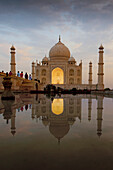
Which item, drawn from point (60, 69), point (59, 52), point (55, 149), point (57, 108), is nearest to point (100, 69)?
point (60, 69)

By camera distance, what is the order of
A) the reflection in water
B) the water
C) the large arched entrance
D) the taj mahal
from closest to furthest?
the water, the reflection in water, the taj mahal, the large arched entrance

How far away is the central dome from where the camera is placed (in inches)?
1313

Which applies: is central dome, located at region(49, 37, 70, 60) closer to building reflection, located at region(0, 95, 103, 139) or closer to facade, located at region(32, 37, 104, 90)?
facade, located at region(32, 37, 104, 90)

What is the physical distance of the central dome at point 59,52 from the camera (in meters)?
33.3

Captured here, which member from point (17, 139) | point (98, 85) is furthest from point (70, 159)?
point (98, 85)

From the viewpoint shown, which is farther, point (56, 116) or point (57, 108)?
point (57, 108)

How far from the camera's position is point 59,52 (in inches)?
1314

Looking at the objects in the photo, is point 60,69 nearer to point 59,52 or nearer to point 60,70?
point 60,70

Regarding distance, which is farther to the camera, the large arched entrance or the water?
the large arched entrance

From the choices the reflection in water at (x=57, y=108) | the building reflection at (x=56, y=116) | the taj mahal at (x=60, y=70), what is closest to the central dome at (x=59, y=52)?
the taj mahal at (x=60, y=70)

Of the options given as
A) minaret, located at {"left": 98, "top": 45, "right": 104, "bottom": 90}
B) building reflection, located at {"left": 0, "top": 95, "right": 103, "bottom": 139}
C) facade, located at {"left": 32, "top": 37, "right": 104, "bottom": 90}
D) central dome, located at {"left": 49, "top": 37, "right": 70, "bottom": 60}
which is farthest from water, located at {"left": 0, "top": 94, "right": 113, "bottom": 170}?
central dome, located at {"left": 49, "top": 37, "right": 70, "bottom": 60}

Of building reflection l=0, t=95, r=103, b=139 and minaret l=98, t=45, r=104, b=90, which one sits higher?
minaret l=98, t=45, r=104, b=90

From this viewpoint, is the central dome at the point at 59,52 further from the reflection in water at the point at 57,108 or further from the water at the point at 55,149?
the water at the point at 55,149

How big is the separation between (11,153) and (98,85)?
27.5m
